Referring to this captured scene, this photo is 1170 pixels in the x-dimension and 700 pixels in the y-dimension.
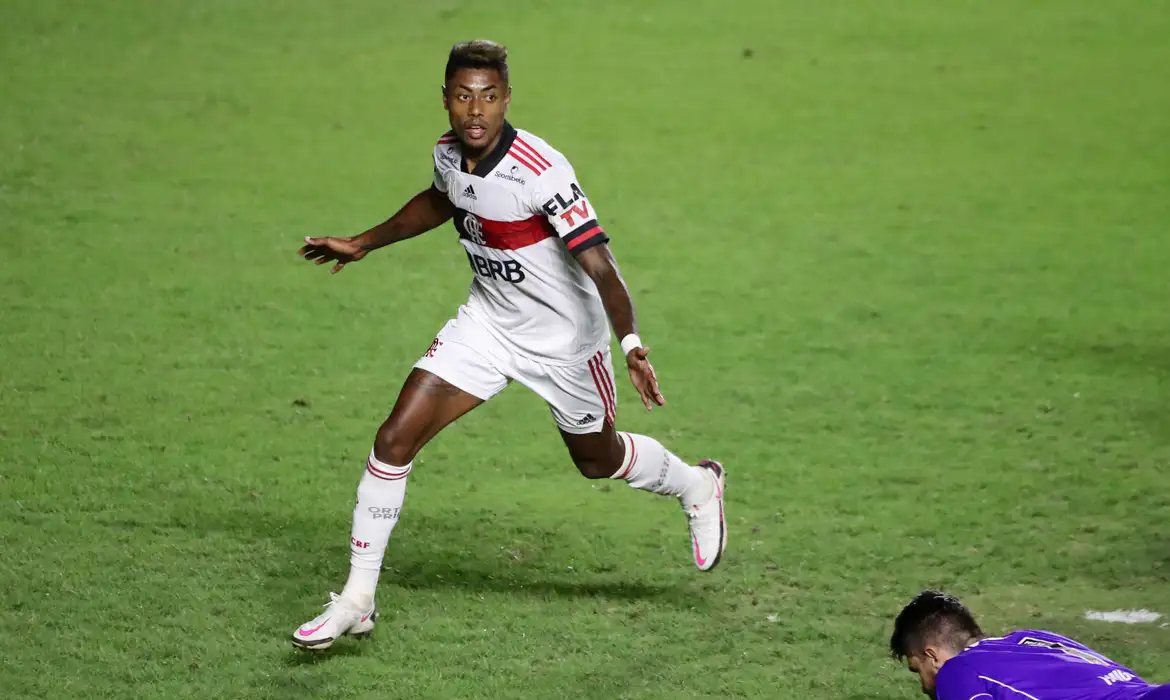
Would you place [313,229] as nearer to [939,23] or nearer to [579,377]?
[579,377]

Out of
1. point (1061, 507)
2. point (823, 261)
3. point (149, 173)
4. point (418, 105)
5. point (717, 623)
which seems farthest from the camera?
point (418, 105)

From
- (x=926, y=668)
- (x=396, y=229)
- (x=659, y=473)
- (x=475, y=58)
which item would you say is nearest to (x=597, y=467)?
(x=659, y=473)

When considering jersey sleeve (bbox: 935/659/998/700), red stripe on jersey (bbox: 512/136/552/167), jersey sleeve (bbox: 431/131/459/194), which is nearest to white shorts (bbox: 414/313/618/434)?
jersey sleeve (bbox: 431/131/459/194)

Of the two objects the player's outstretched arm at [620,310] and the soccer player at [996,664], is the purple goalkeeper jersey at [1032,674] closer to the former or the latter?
the soccer player at [996,664]

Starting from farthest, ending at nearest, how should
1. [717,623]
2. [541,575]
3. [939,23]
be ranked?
[939,23] < [541,575] < [717,623]

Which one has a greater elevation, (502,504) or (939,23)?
(939,23)

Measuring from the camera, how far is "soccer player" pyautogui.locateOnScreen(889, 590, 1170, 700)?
3508mm

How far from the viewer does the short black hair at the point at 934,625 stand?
3.85m

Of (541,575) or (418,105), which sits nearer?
(541,575)

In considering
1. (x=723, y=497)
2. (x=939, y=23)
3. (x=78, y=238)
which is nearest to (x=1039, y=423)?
(x=723, y=497)

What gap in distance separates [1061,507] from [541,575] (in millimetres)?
2063

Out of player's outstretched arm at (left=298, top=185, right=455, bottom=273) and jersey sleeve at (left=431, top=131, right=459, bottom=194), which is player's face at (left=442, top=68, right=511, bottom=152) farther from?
player's outstretched arm at (left=298, top=185, right=455, bottom=273)

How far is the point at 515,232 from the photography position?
5.05m

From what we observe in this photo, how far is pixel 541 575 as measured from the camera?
220 inches
